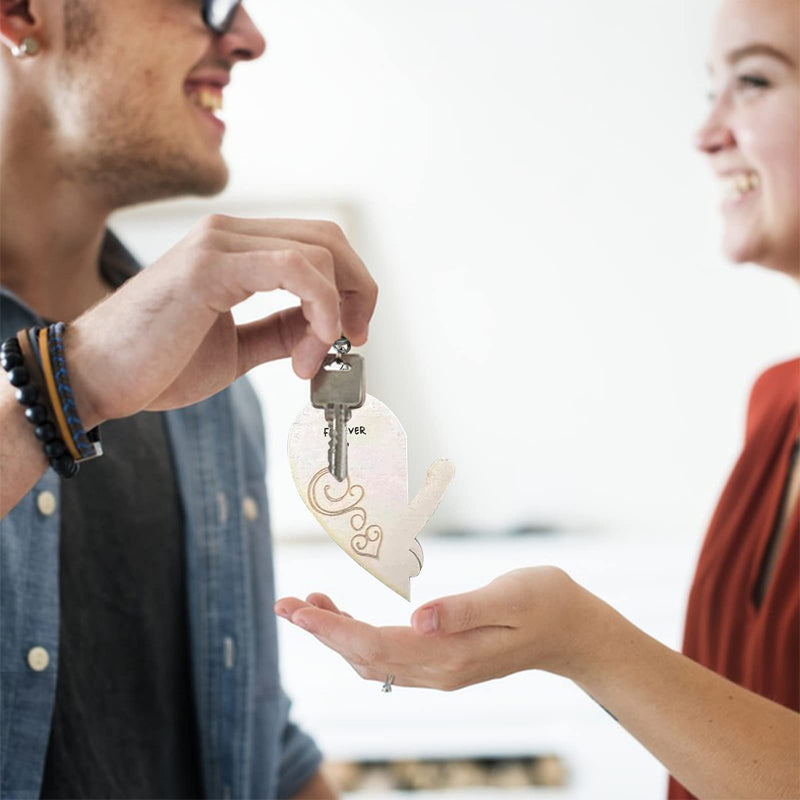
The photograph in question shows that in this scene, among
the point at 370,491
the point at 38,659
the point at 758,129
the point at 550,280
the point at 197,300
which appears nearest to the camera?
the point at 197,300

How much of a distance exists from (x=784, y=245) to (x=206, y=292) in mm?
915

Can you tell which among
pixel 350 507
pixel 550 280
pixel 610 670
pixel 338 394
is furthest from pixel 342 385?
pixel 550 280

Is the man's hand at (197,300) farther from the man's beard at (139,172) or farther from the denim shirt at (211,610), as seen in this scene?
the man's beard at (139,172)

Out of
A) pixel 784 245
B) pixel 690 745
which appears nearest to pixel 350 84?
pixel 784 245

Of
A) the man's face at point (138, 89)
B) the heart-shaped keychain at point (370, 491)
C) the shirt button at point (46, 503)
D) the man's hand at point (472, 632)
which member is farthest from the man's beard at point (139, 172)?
the man's hand at point (472, 632)

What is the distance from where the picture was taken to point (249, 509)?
131 centimetres

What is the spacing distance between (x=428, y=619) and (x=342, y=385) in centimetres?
21

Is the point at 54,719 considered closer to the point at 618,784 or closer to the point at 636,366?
the point at 618,784

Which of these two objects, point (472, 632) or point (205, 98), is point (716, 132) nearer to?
point (205, 98)

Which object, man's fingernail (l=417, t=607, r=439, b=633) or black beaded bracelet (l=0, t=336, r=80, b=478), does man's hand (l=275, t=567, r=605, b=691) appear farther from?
black beaded bracelet (l=0, t=336, r=80, b=478)

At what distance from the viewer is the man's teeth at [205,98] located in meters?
1.23

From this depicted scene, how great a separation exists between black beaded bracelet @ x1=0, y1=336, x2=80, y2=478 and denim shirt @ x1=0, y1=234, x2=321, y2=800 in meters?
0.33

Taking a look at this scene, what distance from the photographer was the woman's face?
3.98ft

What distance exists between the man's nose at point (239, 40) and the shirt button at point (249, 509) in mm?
591
